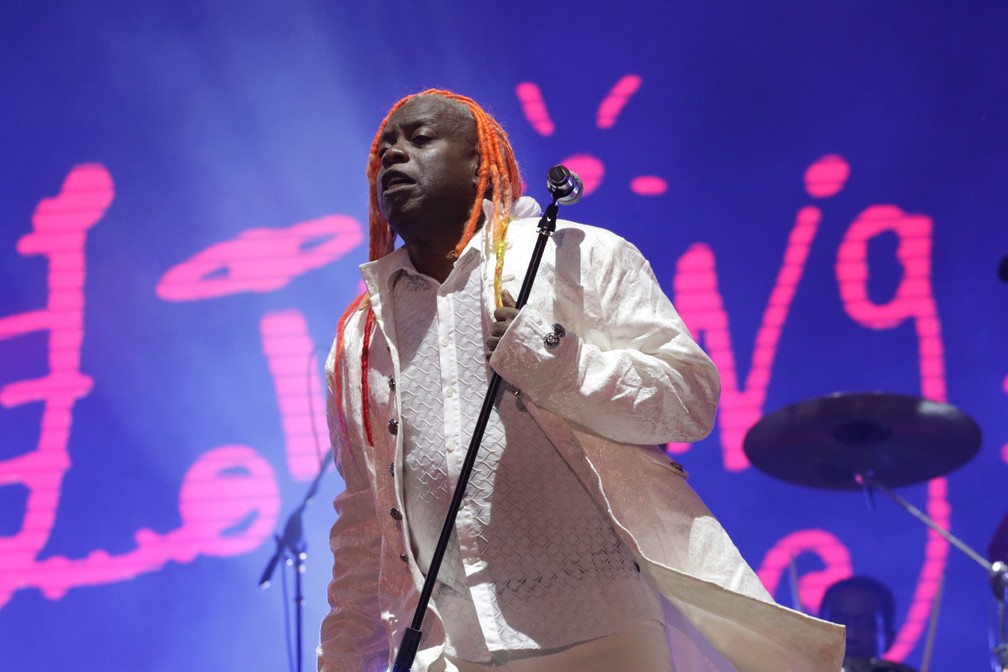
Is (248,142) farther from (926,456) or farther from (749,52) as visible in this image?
(926,456)

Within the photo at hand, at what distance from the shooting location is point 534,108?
455 cm

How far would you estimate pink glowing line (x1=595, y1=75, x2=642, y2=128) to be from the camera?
179 inches

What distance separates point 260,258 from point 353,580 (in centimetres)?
250

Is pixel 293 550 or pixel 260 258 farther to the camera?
pixel 260 258

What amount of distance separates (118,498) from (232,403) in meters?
0.56

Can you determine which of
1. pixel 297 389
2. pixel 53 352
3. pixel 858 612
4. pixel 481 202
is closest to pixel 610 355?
pixel 481 202

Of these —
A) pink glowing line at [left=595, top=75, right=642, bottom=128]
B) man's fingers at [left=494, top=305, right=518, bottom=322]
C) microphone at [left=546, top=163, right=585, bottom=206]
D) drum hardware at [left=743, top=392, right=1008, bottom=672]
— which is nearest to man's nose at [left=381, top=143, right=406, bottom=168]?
microphone at [left=546, top=163, right=585, bottom=206]

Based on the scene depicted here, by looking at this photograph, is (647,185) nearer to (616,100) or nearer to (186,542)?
(616,100)

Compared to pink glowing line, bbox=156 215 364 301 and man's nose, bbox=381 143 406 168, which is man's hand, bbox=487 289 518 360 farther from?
pink glowing line, bbox=156 215 364 301

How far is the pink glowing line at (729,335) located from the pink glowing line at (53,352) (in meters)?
2.37

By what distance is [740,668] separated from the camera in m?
1.88

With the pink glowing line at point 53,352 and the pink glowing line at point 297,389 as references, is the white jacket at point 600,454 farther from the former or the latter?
the pink glowing line at point 53,352

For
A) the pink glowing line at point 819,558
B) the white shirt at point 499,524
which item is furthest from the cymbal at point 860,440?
the white shirt at point 499,524

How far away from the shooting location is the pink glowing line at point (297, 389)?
170 inches
